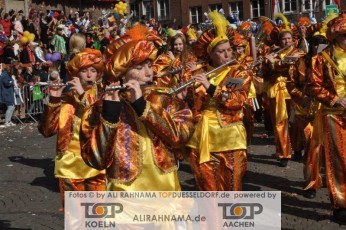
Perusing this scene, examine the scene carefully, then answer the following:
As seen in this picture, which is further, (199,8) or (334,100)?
(199,8)

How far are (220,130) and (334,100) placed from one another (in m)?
1.21

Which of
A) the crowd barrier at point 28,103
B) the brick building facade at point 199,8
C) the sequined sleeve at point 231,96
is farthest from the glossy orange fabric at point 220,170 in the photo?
the brick building facade at point 199,8

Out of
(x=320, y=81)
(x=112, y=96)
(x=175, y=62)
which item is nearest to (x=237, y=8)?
(x=175, y=62)

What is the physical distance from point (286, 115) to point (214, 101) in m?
3.98

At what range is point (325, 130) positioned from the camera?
649 centimetres

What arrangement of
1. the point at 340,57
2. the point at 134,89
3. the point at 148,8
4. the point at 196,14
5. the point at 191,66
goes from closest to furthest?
the point at 134,89 < the point at 340,57 < the point at 191,66 < the point at 196,14 < the point at 148,8

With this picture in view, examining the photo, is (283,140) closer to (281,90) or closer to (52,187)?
(281,90)

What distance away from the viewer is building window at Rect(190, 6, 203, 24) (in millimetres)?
56500

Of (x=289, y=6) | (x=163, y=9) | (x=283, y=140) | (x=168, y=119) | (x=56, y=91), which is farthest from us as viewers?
(x=163, y=9)

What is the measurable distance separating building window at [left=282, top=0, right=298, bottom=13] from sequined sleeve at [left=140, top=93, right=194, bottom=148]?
48.2 metres

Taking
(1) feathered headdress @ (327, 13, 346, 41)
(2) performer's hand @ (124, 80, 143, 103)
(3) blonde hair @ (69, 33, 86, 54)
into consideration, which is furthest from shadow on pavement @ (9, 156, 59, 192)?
(2) performer's hand @ (124, 80, 143, 103)

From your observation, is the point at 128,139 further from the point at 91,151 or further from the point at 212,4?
the point at 212,4

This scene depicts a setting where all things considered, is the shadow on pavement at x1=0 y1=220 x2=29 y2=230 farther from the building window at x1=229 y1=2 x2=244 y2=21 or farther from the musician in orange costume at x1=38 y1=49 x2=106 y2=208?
the building window at x1=229 y1=2 x2=244 y2=21

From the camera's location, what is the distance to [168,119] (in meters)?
3.99
